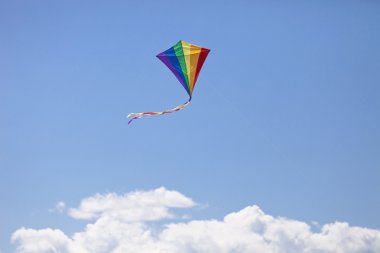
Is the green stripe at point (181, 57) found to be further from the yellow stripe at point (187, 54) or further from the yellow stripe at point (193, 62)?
the yellow stripe at point (193, 62)

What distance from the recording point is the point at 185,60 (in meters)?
34.2

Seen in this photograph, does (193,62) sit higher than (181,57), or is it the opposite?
(181,57)

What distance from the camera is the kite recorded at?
33.6 m

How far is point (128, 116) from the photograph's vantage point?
30.0m

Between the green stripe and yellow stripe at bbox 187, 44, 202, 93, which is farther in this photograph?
the green stripe

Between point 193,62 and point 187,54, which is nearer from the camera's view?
point 187,54

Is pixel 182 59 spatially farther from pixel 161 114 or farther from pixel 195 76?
pixel 161 114

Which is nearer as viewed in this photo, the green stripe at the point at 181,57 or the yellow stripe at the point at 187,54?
the yellow stripe at the point at 187,54

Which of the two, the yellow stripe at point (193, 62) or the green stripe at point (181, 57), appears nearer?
the yellow stripe at point (193, 62)

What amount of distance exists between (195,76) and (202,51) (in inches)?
93.7

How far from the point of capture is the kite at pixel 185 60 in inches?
1324

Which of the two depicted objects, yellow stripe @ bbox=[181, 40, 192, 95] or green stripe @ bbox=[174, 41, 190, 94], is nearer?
yellow stripe @ bbox=[181, 40, 192, 95]

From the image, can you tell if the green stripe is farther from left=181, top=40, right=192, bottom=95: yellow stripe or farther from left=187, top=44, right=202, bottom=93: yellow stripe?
left=187, top=44, right=202, bottom=93: yellow stripe

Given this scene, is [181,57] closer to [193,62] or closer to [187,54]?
[187,54]
